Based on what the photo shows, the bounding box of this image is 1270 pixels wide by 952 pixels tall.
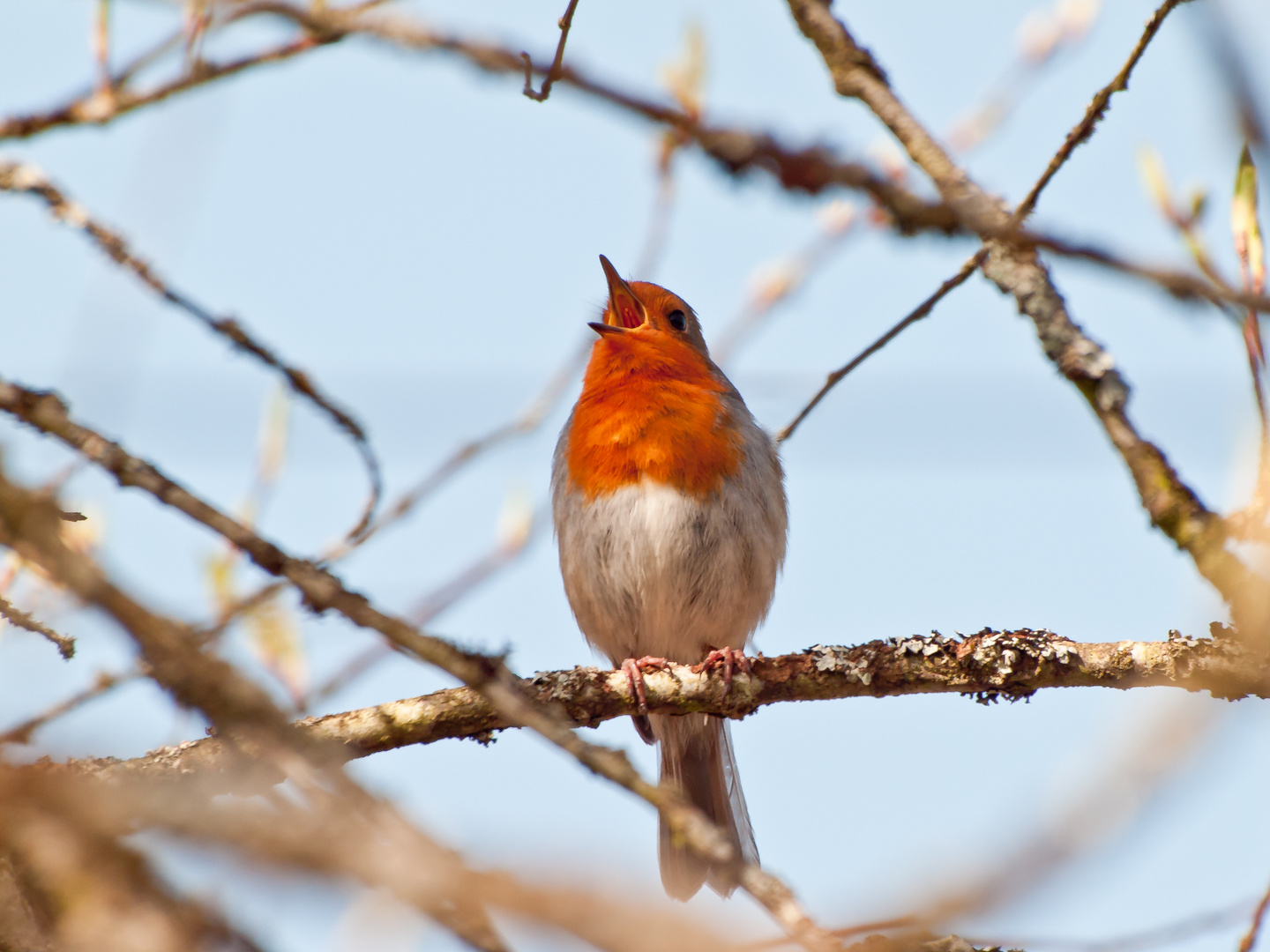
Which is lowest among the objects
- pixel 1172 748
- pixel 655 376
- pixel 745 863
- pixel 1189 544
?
pixel 745 863

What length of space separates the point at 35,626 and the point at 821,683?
2448 millimetres

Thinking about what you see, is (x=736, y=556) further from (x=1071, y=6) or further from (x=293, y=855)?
(x=293, y=855)

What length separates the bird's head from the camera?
22.9ft

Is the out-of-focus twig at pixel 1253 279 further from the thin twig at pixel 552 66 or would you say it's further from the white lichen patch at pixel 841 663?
the white lichen patch at pixel 841 663

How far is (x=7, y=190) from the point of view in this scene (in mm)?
3201

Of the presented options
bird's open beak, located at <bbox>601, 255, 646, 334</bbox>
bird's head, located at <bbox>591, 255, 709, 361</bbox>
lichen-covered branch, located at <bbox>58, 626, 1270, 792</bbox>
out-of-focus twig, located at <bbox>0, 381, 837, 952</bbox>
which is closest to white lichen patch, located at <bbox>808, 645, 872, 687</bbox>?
lichen-covered branch, located at <bbox>58, 626, 1270, 792</bbox>

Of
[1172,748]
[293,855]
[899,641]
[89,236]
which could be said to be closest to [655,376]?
[899,641]

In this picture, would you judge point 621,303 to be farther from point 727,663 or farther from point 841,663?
point 841,663

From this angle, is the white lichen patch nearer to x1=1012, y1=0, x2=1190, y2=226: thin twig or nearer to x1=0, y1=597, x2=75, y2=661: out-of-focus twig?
x1=1012, y1=0, x2=1190, y2=226: thin twig

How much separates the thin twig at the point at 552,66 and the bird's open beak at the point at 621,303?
4.80 metres

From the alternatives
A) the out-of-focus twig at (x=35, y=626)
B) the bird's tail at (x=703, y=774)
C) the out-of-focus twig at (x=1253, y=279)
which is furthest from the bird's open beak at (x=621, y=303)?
the out-of-focus twig at (x=1253, y=279)

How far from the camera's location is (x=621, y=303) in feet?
24.1

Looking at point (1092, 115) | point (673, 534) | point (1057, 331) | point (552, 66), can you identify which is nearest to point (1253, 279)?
point (1057, 331)

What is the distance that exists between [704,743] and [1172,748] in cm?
451
